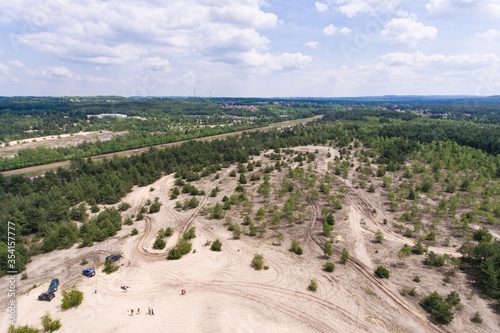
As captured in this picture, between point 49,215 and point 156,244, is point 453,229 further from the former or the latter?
point 49,215

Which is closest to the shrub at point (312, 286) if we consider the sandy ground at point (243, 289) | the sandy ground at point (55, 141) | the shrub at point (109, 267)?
the sandy ground at point (243, 289)

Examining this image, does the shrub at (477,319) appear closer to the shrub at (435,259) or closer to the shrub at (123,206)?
the shrub at (435,259)

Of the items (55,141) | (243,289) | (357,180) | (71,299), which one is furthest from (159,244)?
(55,141)

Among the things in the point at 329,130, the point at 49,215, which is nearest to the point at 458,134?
the point at 329,130

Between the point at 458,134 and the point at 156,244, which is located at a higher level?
the point at 458,134

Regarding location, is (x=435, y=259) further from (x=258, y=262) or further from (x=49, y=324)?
(x=49, y=324)

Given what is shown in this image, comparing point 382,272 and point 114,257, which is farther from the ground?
point 382,272

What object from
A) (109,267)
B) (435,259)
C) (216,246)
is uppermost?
Answer: (435,259)
